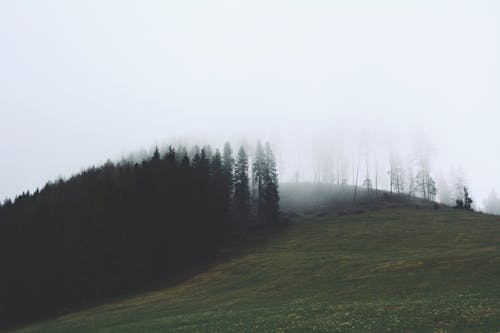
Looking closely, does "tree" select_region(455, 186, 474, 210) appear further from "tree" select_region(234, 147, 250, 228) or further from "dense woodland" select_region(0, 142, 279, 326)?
"dense woodland" select_region(0, 142, 279, 326)

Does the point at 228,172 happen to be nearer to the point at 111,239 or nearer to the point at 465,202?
the point at 111,239

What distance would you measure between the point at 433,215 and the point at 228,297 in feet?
274

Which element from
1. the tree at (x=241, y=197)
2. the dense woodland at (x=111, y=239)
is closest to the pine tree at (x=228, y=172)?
the tree at (x=241, y=197)

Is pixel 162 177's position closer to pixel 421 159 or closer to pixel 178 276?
pixel 178 276

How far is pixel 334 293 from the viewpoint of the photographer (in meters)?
37.9

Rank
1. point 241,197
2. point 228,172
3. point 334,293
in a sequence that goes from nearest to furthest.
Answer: point 334,293
point 241,197
point 228,172

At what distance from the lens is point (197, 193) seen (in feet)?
279

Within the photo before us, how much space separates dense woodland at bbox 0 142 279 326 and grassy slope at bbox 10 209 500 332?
31.2 feet

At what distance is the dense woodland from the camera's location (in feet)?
214

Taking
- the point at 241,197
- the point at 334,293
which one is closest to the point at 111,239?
the point at 334,293

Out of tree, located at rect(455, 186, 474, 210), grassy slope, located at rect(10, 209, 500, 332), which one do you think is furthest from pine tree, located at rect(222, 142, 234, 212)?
tree, located at rect(455, 186, 474, 210)

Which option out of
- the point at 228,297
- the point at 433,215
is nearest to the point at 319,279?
the point at 228,297

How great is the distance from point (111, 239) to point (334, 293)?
1733 inches

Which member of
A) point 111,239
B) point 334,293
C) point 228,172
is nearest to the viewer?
point 334,293
